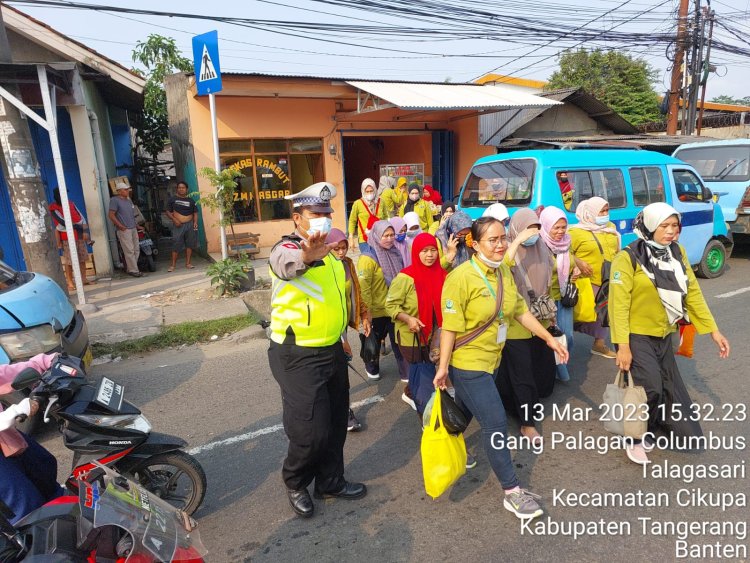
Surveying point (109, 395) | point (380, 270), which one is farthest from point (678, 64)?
point (109, 395)

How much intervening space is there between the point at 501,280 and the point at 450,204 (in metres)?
5.54

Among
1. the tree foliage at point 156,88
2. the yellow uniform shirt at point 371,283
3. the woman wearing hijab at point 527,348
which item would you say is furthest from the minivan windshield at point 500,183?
the tree foliage at point 156,88

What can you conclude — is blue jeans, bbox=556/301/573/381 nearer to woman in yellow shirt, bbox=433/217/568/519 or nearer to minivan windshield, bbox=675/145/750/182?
woman in yellow shirt, bbox=433/217/568/519

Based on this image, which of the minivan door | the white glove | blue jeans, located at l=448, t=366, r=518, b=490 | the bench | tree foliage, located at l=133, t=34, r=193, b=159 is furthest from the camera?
tree foliage, located at l=133, t=34, r=193, b=159

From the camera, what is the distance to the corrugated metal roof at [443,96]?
33.3 feet

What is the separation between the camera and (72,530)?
1.67 meters

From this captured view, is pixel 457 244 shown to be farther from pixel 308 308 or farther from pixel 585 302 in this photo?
pixel 308 308

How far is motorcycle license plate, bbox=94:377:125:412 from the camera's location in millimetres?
2547

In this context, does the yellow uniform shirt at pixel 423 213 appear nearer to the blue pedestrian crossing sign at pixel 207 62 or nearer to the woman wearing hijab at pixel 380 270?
the blue pedestrian crossing sign at pixel 207 62

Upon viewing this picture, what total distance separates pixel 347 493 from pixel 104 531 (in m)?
1.75

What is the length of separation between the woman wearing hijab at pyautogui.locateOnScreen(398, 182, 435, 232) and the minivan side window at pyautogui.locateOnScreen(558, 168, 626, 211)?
2.69m

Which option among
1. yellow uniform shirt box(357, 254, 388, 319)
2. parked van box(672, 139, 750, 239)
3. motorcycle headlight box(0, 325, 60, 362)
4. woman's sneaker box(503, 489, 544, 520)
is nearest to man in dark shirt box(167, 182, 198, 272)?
motorcycle headlight box(0, 325, 60, 362)

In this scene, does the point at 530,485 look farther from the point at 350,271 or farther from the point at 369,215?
the point at 369,215

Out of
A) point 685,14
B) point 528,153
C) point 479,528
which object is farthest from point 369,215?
point 685,14
